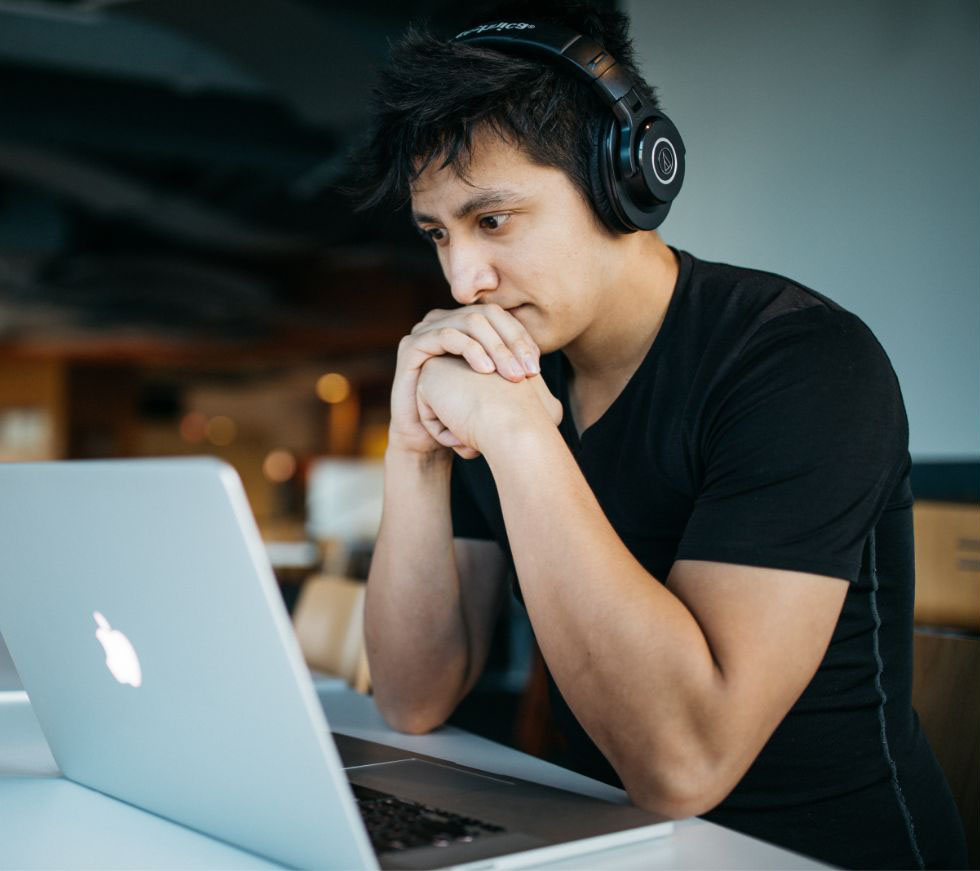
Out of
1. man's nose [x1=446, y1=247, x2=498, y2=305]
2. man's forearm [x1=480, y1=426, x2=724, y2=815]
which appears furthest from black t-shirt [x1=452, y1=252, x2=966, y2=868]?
man's nose [x1=446, y1=247, x2=498, y2=305]

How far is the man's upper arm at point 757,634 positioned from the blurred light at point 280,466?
50.6 ft

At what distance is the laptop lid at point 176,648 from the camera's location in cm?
65

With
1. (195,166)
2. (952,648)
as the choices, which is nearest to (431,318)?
(952,648)

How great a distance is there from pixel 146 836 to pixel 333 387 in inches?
557

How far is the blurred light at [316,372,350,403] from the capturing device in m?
14.5

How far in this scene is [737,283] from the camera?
1244 mm

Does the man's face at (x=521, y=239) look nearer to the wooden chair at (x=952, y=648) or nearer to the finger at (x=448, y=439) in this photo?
the finger at (x=448, y=439)

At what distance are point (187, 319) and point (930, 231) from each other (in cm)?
831

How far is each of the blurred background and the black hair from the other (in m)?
Answer: 0.17

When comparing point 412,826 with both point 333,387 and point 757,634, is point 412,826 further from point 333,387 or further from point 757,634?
point 333,387

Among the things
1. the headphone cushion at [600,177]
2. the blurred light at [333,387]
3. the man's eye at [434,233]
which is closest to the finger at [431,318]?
the man's eye at [434,233]

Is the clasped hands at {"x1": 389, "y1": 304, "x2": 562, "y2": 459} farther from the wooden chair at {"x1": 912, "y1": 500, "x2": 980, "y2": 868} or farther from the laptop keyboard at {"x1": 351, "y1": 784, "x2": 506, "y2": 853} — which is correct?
the wooden chair at {"x1": 912, "y1": 500, "x2": 980, "y2": 868}

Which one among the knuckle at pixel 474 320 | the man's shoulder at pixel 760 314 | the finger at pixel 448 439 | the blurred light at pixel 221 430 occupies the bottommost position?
the blurred light at pixel 221 430

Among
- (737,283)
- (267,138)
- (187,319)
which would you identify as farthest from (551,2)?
(187,319)
